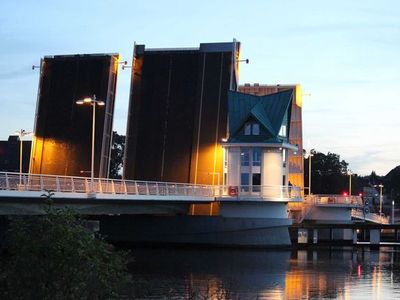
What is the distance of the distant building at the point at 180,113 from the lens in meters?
49.2

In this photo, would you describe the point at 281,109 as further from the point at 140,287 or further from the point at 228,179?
the point at 140,287

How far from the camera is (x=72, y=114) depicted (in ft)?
167

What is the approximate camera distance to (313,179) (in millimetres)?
94312

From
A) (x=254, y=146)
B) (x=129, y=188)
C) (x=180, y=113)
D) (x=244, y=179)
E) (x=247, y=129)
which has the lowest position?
(x=129, y=188)

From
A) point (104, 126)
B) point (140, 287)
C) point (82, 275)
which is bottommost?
point (140, 287)

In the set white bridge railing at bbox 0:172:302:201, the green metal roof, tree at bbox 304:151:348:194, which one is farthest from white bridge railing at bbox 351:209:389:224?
tree at bbox 304:151:348:194

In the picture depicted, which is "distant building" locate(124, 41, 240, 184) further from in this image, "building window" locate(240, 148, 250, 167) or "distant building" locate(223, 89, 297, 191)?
"building window" locate(240, 148, 250, 167)

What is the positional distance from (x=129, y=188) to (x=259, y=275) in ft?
28.8

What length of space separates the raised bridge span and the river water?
307 centimetres

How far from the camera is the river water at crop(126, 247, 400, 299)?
23594mm

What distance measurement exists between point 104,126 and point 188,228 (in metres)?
9.16

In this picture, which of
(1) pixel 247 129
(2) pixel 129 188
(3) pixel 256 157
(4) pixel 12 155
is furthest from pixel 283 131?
(4) pixel 12 155

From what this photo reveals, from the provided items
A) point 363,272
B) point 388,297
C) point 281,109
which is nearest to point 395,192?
point 281,109

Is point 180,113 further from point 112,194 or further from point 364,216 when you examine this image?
point 364,216
